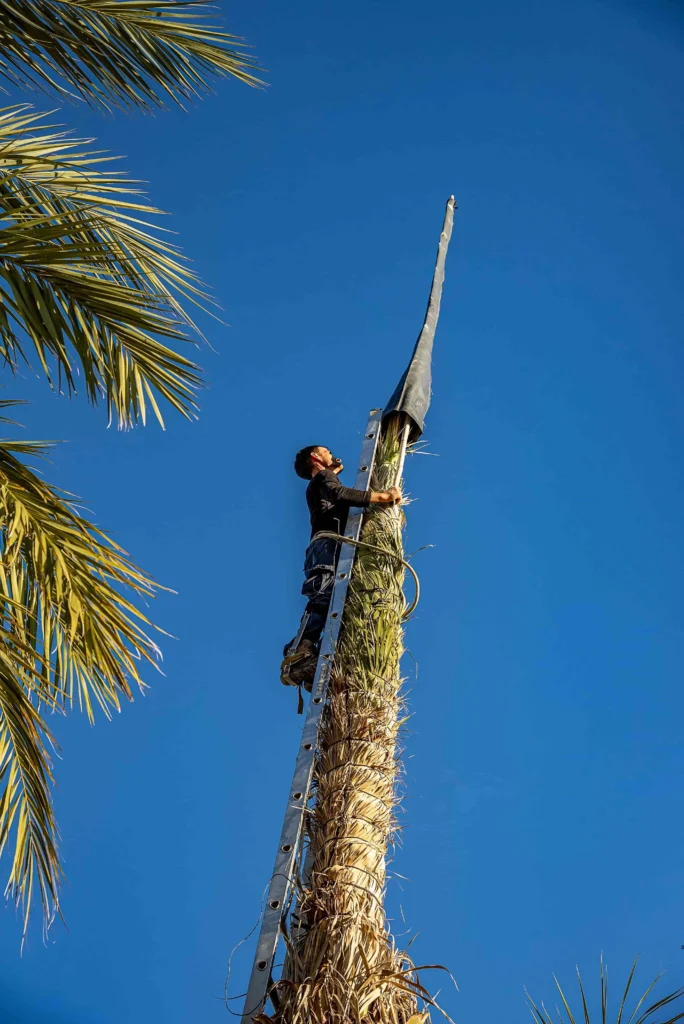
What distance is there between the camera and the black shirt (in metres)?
4.17

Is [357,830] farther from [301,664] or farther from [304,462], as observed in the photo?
[304,462]

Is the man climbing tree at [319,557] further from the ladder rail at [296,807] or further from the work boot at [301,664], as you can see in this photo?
the ladder rail at [296,807]

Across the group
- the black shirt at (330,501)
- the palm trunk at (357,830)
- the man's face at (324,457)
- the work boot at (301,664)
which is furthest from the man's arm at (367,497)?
the man's face at (324,457)

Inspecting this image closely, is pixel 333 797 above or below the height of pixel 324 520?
below

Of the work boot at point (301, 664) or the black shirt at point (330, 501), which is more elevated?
the black shirt at point (330, 501)

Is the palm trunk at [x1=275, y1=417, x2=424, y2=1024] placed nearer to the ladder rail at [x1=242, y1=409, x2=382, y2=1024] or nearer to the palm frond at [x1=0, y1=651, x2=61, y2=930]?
the ladder rail at [x1=242, y1=409, x2=382, y2=1024]

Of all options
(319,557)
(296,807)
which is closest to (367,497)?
(319,557)

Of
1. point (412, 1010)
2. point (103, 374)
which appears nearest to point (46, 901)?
point (412, 1010)

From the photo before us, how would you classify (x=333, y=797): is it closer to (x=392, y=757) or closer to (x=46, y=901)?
(x=392, y=757)

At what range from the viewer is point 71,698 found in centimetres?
338

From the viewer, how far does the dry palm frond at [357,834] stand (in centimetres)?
261

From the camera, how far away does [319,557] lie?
4250mm

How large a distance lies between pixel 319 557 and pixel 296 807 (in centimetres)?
131

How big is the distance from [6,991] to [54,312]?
34.5 ft
